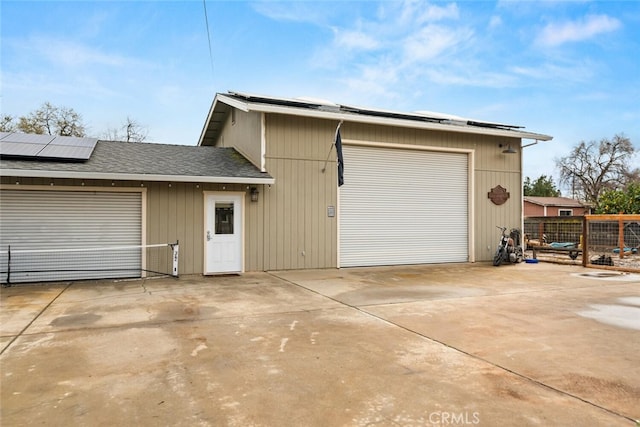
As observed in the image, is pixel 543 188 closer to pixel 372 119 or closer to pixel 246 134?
pixel 372 119

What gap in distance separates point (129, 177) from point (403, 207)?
21.5ft

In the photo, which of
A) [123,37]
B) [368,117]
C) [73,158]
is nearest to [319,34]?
[368,117]

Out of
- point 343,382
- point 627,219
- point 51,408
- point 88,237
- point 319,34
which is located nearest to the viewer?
point 51,408

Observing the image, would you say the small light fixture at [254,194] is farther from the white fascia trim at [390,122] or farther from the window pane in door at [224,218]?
the white fascia trim at [390,122]

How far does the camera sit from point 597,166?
34.0 m

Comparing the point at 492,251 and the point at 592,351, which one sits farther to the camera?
the point at 492,251

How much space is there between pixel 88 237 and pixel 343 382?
6886mm

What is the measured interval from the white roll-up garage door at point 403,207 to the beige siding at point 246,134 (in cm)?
220

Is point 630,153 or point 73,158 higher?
point 630,153

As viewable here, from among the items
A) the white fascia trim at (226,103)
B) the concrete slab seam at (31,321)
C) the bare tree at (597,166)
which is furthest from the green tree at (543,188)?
the concrete slab seam at (31,321)

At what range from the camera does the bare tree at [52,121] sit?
2192 centimetres

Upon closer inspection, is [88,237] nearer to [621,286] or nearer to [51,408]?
[51,408]

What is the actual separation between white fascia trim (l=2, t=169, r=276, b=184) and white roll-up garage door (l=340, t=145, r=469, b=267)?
2488 millimetres

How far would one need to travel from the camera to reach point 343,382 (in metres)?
2.89
